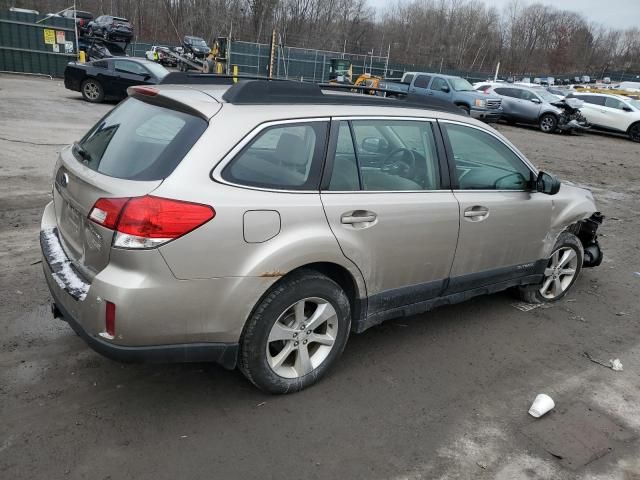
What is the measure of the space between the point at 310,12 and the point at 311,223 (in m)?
64.5

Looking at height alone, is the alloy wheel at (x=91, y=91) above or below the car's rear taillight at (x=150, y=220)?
below

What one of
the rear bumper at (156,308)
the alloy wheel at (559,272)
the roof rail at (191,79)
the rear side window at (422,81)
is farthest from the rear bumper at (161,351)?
the rear side window at (422,81)

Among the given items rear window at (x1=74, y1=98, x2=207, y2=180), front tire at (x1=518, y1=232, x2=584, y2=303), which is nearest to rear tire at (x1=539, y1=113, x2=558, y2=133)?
front tire at (x1=518, y1=232, x2=584, y2=303)

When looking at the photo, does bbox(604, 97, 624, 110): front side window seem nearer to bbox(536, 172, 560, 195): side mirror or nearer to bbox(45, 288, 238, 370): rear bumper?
bbox(536, 172, 560, 195): side mirror

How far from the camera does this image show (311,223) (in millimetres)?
2975

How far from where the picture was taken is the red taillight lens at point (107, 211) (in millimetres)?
2582

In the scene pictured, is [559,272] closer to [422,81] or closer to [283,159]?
[283,159]

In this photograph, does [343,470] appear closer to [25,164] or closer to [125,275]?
[125,275]

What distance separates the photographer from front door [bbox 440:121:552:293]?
3857 mm

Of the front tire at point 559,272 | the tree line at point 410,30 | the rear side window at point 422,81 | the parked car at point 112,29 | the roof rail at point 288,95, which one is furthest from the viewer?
the tree line at point 410,30

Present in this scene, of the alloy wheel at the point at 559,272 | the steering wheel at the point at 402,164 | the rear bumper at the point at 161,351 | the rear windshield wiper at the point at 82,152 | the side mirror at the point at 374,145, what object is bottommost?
the alloy wheel at the point at 559,272

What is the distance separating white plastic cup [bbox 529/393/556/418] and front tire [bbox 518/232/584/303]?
169 cm

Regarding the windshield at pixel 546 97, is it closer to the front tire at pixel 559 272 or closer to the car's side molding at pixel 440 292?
the front tire at pixel 559 272

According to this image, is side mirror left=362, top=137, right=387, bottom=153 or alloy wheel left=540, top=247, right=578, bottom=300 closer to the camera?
side mirror left=362, top=137, right=387, bottom=153
